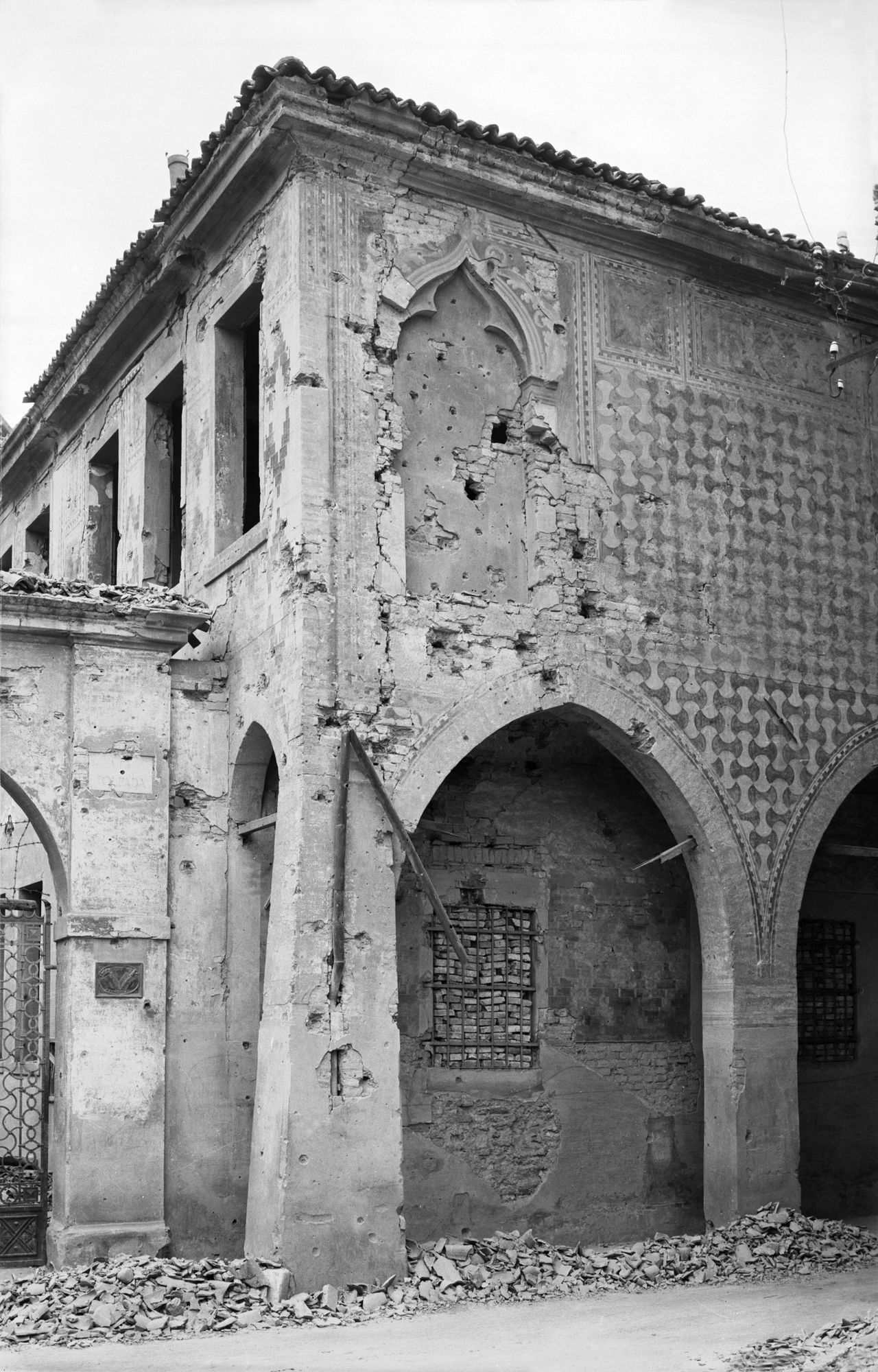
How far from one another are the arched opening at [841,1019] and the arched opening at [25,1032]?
20.6ft

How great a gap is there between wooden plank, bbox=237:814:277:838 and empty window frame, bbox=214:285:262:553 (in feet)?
7.17

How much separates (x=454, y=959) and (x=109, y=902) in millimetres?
2695

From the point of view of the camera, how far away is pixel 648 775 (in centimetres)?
1222

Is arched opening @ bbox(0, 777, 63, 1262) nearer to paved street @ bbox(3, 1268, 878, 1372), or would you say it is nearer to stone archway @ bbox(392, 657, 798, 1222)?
paved street @ bbox(3, 1268, 878, 1372)

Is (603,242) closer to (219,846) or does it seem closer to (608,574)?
Result: (608,574)

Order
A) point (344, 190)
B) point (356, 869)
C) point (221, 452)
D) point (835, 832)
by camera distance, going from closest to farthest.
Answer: point (356, 869)
point (344, 190)
point (221, 452)
point (835, 832)

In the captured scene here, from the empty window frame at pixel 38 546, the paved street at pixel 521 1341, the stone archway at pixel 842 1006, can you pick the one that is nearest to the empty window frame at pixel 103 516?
the empty window frame at pixel 38 546

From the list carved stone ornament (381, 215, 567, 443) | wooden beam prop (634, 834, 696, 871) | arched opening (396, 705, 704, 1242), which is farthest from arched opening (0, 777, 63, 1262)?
carved stone ornament (381, 215, 567, 443)

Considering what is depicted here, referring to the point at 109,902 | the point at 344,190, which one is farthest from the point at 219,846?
the point at 344,190

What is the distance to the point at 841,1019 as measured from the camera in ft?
46.5

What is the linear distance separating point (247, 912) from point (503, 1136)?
8.49ft

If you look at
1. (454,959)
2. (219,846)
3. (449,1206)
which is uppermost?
(219,846)

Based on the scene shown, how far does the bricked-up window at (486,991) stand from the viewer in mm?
12141

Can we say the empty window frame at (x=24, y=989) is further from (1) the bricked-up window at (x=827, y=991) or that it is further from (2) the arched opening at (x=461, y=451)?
(1) the bricked-up window at (x=827, y=991)
